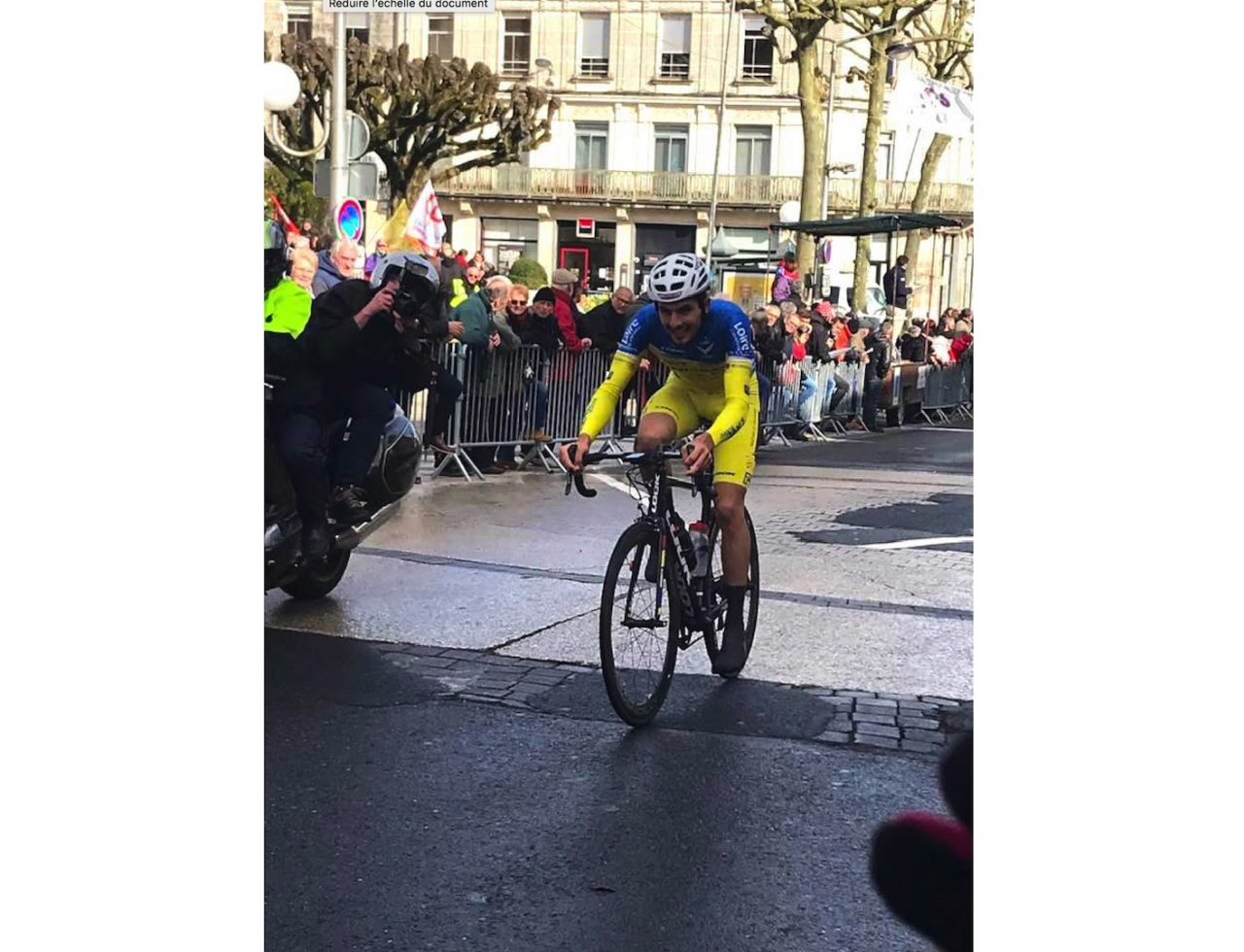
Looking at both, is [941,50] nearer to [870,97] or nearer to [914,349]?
[914,349]

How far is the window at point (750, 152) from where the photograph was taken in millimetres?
41812

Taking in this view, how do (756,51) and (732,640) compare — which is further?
(756,51)

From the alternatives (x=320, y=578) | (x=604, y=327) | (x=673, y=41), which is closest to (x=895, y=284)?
(x=604, y=327)

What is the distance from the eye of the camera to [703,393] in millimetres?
5762

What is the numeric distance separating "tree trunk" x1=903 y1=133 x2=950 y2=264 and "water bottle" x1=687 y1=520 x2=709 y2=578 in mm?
23159

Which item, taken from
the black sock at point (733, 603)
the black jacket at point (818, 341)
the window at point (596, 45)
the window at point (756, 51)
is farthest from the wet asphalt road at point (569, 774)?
the window at point (756, 51)

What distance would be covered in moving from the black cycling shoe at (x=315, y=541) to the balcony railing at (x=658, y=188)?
10.3 meters

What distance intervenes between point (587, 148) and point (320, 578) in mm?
19944

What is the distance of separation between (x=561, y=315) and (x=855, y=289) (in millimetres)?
13315

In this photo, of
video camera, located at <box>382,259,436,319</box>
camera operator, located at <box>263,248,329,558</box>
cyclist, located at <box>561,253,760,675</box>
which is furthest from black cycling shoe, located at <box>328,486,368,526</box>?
cyclist, located at <box>561,253,760,675</box>

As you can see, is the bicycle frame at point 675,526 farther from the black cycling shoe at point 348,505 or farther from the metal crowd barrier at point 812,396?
the metal crowd barrier at point 812,396

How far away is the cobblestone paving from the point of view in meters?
4.90
